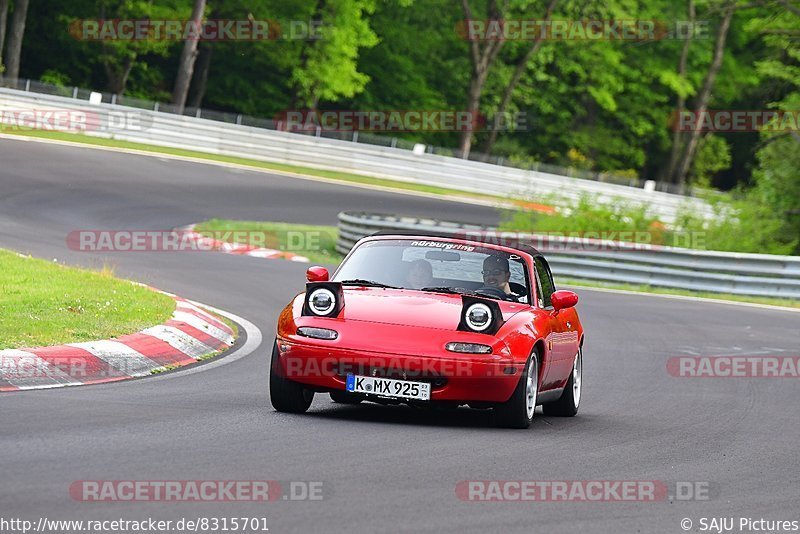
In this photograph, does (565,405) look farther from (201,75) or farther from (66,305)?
(201,75)

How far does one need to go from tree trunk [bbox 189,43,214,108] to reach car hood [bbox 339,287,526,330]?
161 ft

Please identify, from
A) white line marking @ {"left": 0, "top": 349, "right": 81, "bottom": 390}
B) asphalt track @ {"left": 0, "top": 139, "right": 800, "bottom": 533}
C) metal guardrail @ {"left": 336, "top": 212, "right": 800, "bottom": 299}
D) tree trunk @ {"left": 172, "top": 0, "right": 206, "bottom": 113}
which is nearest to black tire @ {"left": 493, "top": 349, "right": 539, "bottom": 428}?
asphalt track @ {"left": 0, "top": 139, "right": 800, "bottom": 533}

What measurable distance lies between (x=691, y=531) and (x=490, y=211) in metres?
31.4

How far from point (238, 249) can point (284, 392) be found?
50.6 feet

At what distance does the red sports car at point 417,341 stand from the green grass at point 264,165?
25029 millimetres

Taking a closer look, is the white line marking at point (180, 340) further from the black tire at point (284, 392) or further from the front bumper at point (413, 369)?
the front bumper at point (413, 369)

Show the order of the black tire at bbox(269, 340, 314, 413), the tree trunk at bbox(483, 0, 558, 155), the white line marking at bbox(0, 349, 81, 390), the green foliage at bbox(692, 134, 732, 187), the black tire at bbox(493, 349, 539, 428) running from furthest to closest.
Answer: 1. the green foliage at bbox(692, 134, 732, 187)
2. the tree trunk at bbox(483, 0, 558, 155)
3. the white line marking at bbox(0, 349, 81, 390)
4. the black tire at bbox(493, 349, 539, 428)
5. the black tire at bbox(269, 340, 314, 413)

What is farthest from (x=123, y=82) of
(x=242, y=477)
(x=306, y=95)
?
(x=242, y=477)

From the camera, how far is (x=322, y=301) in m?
9.22

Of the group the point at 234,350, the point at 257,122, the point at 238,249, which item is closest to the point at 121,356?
the point at 234,350

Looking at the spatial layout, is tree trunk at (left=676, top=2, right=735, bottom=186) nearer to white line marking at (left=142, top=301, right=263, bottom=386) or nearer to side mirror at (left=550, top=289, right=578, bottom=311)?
white line marking at (left=142, top=301, right=263, bottom=386)

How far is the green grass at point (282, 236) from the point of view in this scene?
2544 centimetres

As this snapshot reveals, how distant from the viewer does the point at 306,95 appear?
57.9 meters

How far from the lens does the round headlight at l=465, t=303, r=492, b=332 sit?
9.06 metres
